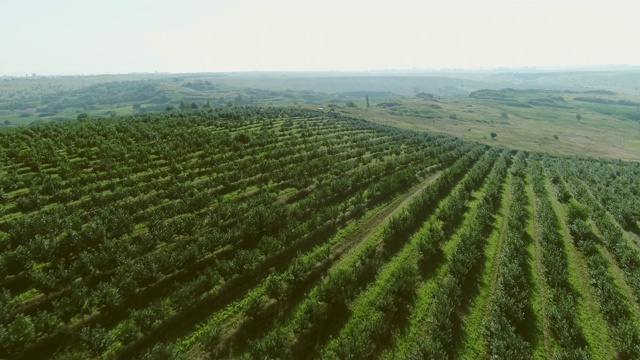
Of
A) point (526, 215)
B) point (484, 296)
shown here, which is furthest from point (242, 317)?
point (526, 215)

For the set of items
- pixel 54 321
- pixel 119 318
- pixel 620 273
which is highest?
pixel 54 321

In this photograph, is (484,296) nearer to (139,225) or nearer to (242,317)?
(242,317)

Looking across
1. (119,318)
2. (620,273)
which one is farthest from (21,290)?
(620,273)

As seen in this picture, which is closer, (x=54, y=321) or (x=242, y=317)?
(x=54, y=321)

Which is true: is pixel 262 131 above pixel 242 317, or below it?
above

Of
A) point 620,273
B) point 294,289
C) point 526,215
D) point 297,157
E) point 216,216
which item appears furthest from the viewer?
point 297,157

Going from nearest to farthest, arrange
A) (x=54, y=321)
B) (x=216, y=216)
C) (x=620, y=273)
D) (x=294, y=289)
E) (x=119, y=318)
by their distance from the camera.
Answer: (x=54, y=321) < (x=119, y=318) < (x=294, y=289) < (x=620, y=273) < (x=216, y=216)
